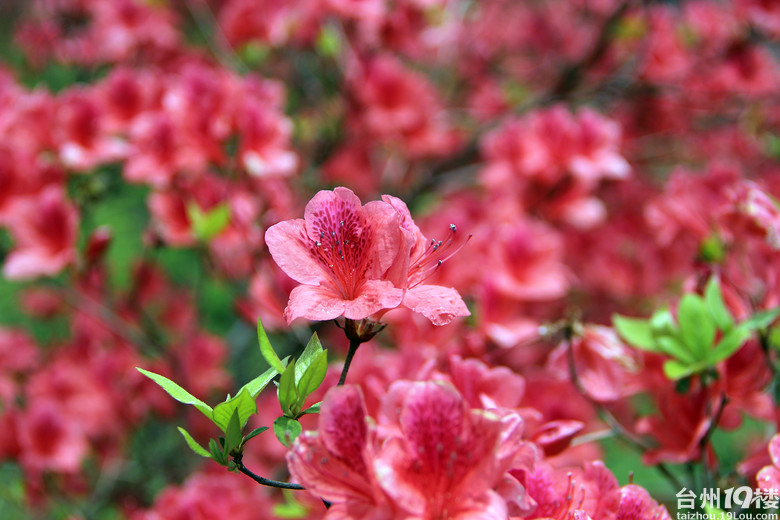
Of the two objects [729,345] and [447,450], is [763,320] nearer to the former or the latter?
[729,345]

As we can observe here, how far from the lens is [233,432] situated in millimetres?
506

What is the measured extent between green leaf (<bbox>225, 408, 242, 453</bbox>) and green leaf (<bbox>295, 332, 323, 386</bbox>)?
0.19ft

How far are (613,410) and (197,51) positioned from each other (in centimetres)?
163

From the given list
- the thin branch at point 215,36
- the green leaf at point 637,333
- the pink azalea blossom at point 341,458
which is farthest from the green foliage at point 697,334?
the thin branch at point 215,36

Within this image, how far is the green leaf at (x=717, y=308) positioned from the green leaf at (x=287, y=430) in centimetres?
50

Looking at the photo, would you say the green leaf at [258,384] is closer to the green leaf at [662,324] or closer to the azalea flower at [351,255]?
the azalea flower at [351,255]

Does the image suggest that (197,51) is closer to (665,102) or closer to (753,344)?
(665,102)

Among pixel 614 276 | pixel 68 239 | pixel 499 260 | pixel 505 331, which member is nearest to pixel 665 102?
pixel 614 276

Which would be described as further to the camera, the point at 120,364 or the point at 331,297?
the point at 120,364

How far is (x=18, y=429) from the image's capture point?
1.31 m

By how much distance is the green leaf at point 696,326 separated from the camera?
71 centimetres

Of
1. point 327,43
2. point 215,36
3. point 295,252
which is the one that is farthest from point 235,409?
point 215,36

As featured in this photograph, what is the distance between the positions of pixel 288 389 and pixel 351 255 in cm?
13

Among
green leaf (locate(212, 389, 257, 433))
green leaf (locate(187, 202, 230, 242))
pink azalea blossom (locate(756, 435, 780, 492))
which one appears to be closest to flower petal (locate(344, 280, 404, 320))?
green leaf (locate(212, 389, 257, 433))
